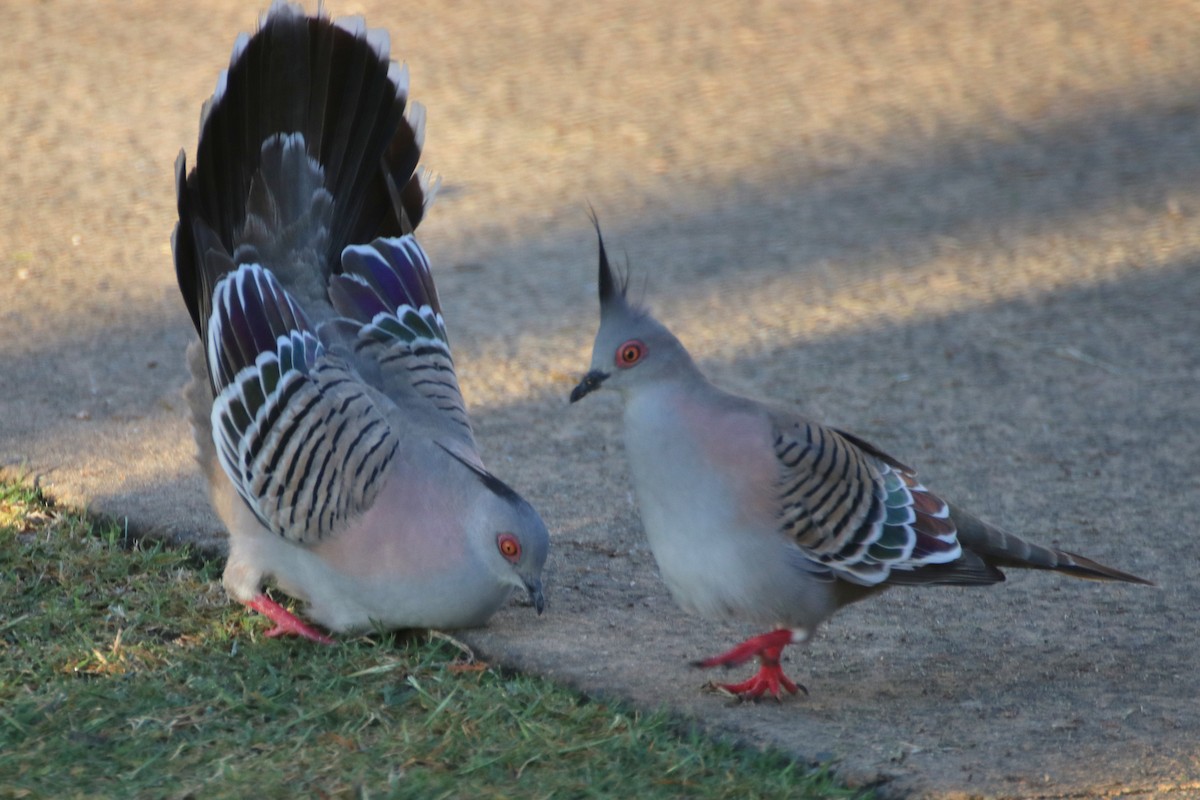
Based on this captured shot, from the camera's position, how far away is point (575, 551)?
4.07 m

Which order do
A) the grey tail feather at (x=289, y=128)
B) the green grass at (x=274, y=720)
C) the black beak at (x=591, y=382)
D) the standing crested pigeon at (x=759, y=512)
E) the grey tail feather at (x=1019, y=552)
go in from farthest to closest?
the grey tail feather at (x=289, y=128) < the grey tail feather at (x=1019, y=552) < the black beak at (x=591, y=382) < the standing crested pigeon at (x=759, y=512) < the green grass at (x=274, y=720)

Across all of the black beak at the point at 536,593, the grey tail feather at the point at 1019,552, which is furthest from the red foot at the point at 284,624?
the grey tail feather at the point at 1019,552

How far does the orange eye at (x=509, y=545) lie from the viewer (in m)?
3.32

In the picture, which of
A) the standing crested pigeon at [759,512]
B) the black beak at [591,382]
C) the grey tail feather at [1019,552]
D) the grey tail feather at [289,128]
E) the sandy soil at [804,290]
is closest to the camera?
the standing crested pigeon at [759,512]

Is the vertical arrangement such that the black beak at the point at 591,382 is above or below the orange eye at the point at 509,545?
above

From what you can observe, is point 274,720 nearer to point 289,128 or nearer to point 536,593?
point 536,593

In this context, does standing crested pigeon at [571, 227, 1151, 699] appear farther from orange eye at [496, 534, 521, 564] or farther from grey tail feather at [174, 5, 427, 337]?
grey tail feather at [174, 5, 427, 337]

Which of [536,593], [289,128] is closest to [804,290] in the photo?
[289,128]

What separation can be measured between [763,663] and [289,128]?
69.8 inches

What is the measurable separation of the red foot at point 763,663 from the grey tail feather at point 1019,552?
1.49ft

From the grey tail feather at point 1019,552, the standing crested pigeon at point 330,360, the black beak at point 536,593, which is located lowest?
the black beak at point 536,593

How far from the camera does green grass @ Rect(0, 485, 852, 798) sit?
9.27 feet

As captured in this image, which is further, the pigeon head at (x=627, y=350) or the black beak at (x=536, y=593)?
the black beak at (x=536, y=593)

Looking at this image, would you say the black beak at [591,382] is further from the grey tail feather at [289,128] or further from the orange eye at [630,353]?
the grey tail feather at [289,128]
